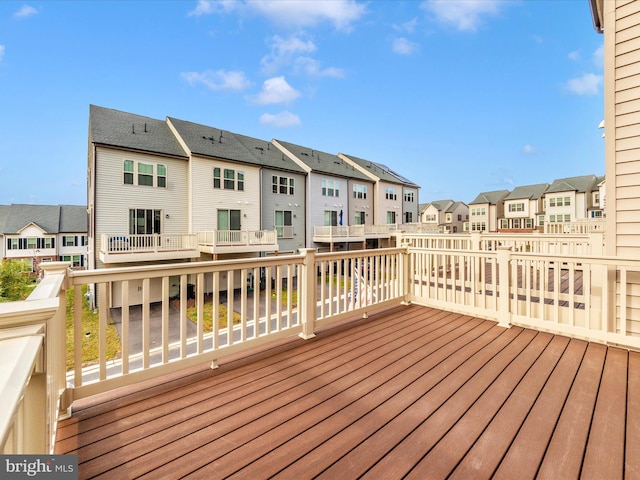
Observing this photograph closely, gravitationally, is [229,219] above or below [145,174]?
below

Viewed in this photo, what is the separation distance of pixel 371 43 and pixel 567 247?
15.6 metres

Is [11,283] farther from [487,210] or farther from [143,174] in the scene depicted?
[487,210]

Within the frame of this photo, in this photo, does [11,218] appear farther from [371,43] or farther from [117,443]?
[117,443]

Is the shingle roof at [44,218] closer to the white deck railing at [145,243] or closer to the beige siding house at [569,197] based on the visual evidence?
the white deck railing at [145,243]

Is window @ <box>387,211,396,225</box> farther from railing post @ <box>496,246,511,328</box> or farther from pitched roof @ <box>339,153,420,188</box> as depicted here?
railing post @ <box>496,246,511,328</box>

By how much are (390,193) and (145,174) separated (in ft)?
58.6

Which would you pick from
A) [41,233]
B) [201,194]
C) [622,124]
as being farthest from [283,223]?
[41,233]

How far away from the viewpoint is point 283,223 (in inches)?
683

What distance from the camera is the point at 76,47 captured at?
Result: 44.8 feet

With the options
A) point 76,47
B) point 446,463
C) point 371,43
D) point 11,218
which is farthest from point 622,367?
point 11,218

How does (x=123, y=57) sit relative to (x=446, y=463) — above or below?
above

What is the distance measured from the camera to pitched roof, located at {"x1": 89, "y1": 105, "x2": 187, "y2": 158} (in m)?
11.8

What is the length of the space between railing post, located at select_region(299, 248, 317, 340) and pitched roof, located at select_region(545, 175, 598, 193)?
→ 42953 mm

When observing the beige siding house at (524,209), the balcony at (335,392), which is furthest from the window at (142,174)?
the beige siding house at (524,209)
